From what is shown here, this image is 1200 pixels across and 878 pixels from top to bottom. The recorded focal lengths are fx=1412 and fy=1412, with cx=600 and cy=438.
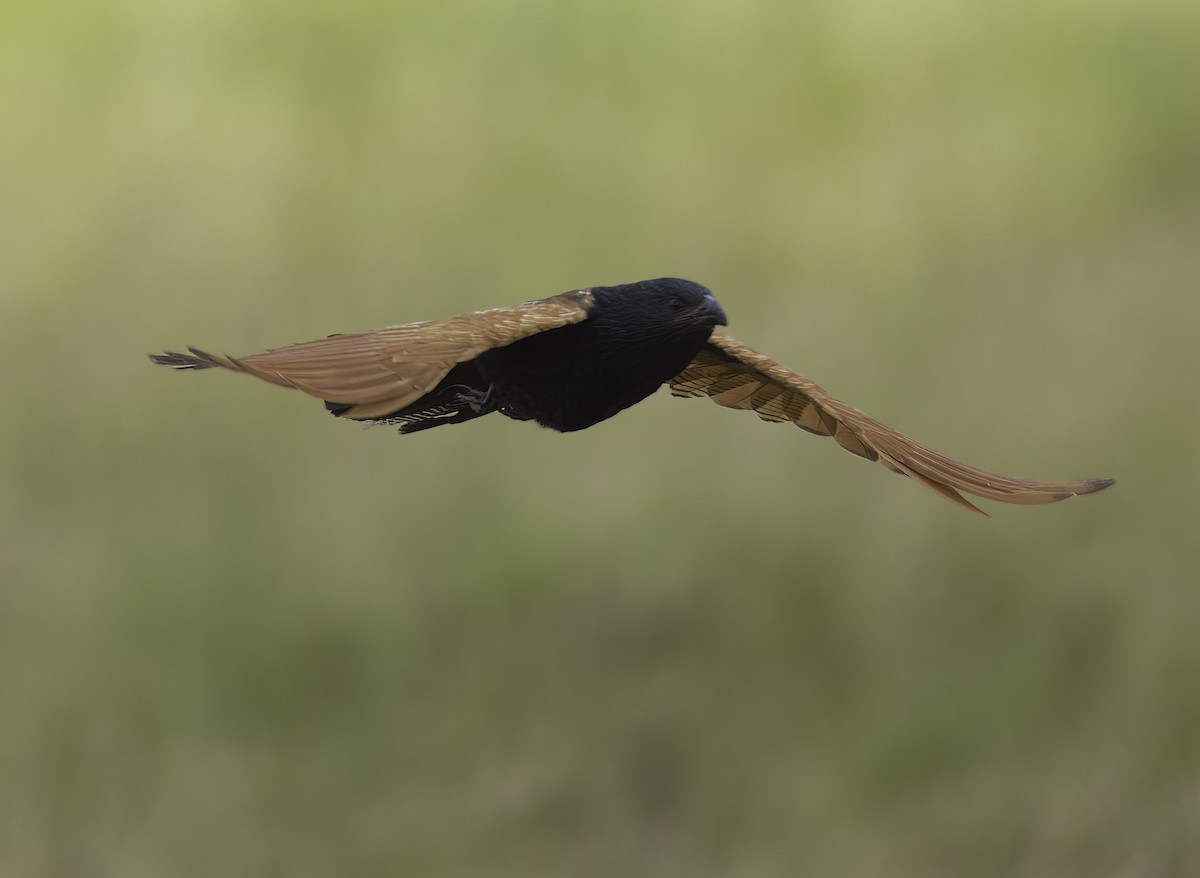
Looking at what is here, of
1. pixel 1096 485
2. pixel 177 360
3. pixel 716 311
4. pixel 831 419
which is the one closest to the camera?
pixel 177 360

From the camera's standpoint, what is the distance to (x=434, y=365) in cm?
422

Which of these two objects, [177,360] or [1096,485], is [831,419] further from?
[177,360]

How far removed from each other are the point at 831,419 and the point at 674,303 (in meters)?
1.24

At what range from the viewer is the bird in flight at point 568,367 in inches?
163

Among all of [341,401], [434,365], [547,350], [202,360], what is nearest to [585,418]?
[547,350]

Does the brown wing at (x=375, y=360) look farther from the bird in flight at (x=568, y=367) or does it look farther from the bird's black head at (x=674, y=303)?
the bird's black head at (x=674, y=303)

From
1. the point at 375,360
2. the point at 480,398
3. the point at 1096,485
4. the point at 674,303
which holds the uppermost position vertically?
the point at 674,303

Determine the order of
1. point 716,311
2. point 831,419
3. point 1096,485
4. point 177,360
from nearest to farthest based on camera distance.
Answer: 1. point 177,360
2. point 716,311
3. point 1096,485
4. point 831,419

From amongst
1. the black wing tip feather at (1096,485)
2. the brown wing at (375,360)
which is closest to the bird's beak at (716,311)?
the brown wing at (375,360)

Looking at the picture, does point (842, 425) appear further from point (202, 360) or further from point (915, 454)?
point (202, 360)

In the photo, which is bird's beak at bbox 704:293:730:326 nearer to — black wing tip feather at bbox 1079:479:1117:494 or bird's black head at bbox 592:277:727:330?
bird's black head at bbox 592:277:727:330

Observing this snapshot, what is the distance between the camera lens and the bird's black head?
16.7ft

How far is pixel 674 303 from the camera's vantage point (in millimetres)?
5121

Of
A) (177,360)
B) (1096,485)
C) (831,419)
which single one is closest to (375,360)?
(177,360)
